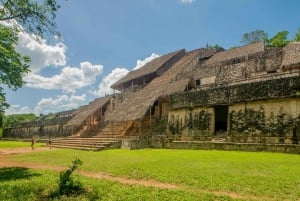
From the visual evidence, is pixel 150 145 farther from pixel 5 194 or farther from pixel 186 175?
pixel 5 194

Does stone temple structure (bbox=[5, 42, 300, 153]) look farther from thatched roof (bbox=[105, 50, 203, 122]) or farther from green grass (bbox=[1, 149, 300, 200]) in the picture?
green grass (bbox=[1, 149, 300, 200])

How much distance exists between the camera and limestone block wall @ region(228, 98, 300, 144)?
1348 cm

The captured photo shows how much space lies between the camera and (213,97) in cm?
1741

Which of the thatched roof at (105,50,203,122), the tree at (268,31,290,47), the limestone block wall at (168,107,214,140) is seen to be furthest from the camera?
the tree at (268,31,290,47)

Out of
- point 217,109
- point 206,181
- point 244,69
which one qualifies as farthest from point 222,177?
point 244,69

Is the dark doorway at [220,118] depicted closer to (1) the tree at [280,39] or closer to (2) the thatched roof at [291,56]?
(2) the thatched roof at [291,56]

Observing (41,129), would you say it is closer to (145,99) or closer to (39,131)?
(39,131)

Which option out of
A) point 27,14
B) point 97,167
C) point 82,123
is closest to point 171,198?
point 97,167

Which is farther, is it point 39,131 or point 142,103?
point 39,131

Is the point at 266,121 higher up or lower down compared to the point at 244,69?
lower down

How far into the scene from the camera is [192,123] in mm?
18438

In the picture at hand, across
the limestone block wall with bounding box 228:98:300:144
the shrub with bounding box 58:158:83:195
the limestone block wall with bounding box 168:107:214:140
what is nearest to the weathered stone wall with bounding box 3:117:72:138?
the limestone block wall with bounding box 168:107:214:140

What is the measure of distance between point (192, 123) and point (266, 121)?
5.06 m

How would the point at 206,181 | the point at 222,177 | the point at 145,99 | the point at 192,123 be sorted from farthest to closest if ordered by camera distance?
the point at 145,99 < the point at 192,123 < the point at 222,177 < the point at 206,181
